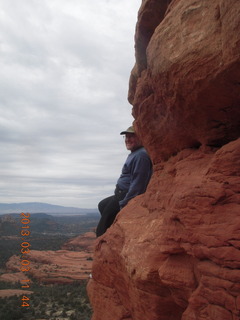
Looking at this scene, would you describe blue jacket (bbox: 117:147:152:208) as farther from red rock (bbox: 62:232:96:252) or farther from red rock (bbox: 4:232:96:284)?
red rock (bbox: 62:232:96:252)

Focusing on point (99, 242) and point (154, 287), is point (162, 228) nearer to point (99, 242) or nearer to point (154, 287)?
point (154, 287)

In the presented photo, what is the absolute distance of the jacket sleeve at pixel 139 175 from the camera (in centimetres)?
712

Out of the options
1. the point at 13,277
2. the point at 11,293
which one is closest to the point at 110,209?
the point at 11,293

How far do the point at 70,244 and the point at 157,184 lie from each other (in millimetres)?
55229

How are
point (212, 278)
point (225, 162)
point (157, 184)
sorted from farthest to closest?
1. point (157, 184)
2. point (225, 162)
3. point (212, 278)

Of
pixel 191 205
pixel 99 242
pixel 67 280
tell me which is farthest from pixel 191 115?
pixel 67 280

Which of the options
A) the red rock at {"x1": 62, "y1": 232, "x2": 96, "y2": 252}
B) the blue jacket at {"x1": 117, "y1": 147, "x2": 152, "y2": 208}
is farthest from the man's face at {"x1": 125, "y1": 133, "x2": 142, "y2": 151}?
the red rock at {"x1": 62, "y1": 232, "x2": 96, "y2": 252}

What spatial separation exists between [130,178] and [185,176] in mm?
2838

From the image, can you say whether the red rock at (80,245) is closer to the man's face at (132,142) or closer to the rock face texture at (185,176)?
the man's face at (132,142)

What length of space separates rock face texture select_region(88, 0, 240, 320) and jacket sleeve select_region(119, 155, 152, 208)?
72 cm

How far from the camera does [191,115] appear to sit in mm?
4824

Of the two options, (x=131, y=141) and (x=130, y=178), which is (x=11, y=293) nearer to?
(x=130, y=178)

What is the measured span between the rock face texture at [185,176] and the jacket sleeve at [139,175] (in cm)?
72

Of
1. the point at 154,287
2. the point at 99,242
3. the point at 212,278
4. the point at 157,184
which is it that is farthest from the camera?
the point at 99,242
